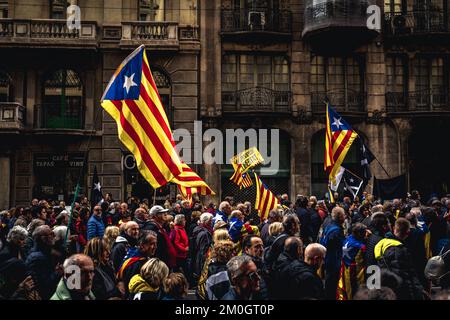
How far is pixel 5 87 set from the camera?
23062mm

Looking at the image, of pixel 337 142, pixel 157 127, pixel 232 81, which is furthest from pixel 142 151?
pixel 232 81

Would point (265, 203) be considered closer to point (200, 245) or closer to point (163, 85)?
point (200, 245)

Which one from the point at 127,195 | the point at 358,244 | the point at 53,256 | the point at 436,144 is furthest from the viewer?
the point at 436,144

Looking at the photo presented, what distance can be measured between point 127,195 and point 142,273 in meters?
17.7

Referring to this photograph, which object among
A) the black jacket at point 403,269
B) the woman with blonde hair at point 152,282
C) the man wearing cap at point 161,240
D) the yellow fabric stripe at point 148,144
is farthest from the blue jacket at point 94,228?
the black jacket at point 403,269

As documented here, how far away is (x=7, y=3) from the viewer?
23.0m

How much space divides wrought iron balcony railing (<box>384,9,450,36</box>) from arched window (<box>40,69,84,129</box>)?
14608 mm

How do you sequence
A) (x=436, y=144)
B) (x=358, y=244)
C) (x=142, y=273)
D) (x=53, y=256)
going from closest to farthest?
(x=142, y=273), (x=53, y=256), (x=358, y=244), (x=436, y=144)

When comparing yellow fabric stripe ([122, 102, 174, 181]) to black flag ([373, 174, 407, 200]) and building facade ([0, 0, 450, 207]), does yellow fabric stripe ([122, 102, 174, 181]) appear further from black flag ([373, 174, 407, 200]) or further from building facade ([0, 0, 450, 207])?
building facade ([0, 0, 450, 207])

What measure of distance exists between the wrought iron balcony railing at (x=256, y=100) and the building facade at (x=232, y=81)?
5cm

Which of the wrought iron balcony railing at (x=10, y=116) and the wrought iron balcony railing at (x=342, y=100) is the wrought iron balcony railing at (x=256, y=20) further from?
the wrought iron balcony railing at (x=10, y=116)

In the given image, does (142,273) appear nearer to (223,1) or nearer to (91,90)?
(91,90)

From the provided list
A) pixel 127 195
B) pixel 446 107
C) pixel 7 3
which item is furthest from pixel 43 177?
pixel 446 107

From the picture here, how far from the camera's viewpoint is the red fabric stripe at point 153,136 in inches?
335
